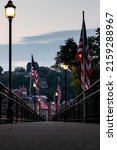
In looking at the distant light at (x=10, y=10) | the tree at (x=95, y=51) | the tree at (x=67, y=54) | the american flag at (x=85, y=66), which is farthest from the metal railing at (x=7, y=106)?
the tree at (x=95, y=51)

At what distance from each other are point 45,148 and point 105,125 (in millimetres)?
891

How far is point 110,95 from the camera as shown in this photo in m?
6.53

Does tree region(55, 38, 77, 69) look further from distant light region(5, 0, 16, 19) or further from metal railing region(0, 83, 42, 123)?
distant light region(5, 0, 16, 19)

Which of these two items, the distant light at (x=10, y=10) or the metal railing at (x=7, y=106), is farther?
the distant light at (x=10, y=10)

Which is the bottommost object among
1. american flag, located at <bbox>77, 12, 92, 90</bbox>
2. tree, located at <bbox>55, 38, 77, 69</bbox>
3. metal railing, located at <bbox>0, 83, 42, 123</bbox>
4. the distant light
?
metal railing, located at <bbox>0, 83, 42, 123</bbox>

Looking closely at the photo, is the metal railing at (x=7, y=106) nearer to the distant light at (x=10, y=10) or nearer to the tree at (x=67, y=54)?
the distant light at (x=10, y=10)

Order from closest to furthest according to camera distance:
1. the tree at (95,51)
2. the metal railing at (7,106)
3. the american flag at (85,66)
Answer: the metal railing at (7,106) < the american flag at (85,66) < the tree at (95,51)

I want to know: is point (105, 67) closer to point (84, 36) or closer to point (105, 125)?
point (105, 125)

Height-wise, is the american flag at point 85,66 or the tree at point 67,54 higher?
the tree at point 67,54

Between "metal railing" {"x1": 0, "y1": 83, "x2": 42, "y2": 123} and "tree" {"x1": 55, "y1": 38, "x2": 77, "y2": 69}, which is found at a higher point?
"tree" {"x1": 55, "y1": 38, "x2": 77, "y2": 69}

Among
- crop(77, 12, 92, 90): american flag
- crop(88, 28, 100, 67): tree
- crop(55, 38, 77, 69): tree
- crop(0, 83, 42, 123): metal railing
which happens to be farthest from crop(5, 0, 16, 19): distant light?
crop(88, 28, 100, 67): tree

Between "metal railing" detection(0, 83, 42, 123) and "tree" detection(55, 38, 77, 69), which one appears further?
"tree" detection(55, 38, 77, 69)

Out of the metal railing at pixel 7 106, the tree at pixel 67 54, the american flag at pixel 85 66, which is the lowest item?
the metal railing at pixel 7 106

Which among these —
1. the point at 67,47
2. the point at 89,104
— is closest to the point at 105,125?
the point at 89,104
